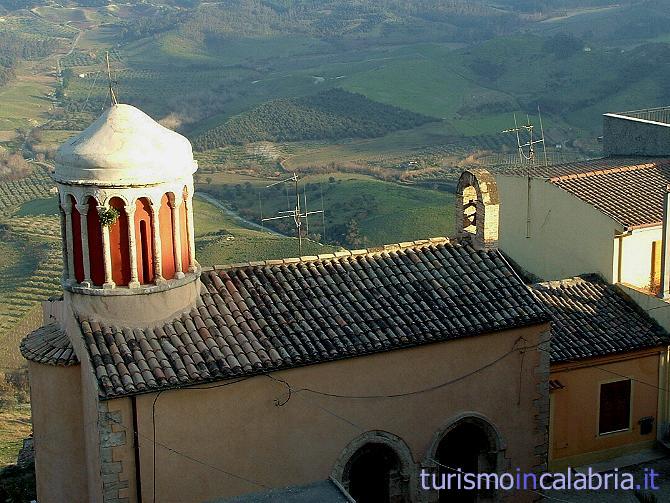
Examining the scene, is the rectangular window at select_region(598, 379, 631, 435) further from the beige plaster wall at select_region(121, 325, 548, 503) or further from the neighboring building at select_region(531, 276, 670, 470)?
the beige plaster wall at select_region(121, 325, 548, 503)

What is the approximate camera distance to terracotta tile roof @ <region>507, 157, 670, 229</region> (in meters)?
25.2

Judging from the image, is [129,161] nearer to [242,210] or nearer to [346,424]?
[346,424]

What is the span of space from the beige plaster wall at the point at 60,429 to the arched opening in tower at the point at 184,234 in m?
2.36

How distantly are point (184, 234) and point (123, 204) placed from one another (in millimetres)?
1307

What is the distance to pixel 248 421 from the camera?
1538 centimetres

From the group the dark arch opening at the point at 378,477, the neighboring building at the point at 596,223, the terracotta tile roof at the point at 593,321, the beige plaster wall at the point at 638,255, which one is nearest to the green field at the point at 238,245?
the neighboring building at the point at 596,223

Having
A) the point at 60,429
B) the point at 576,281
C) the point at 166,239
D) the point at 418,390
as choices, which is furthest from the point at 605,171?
the point at 60,429

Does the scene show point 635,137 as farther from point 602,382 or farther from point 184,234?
point 184,234

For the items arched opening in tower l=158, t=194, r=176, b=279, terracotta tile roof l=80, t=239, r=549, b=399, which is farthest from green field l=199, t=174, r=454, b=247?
arched opening in tower l=158, t=194, r=176, b=279

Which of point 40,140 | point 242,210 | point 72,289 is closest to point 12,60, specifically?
point 40,140

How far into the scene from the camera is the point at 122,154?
1510 cm

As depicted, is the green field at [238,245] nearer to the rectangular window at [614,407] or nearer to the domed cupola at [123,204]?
the rectangular window at [614,407]

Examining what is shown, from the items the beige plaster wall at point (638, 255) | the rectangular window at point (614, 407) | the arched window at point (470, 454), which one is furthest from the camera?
the beige plaster wall at point (638, 255)

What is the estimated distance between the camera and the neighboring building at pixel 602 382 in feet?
70.3
